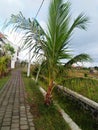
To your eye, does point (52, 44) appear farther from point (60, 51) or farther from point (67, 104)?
point (67, 104)

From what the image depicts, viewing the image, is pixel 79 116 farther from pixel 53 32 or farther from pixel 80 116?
pixel 53 32

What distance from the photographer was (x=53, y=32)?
717 cm

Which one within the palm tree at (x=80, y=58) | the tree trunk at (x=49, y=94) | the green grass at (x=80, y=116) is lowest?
the green grass at (x=80, y=116)

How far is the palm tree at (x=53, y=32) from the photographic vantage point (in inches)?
281

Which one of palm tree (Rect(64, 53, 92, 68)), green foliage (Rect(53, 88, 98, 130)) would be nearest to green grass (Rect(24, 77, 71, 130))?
green foliage (Rect(53, 88, 98, 130))

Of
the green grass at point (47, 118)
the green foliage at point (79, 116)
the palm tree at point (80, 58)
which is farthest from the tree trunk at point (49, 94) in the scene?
the palm tree at point (80, 58)

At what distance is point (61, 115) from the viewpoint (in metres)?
6.57

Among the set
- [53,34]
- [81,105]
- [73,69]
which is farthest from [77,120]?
[53,34]

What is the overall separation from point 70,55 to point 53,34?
0.83 m

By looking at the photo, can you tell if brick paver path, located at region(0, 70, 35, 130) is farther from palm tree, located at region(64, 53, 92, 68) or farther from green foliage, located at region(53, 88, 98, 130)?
palm tree, located at region(64, 53, 92, 68)

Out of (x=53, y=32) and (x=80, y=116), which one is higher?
(x=53, y=32)

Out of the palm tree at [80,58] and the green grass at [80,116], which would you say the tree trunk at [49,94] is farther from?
the palm tree at [80,58]

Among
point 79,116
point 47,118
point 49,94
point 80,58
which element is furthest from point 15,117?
point 80,58

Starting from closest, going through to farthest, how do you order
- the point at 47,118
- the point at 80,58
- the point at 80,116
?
1. the point at 47,118
2. the point at 80,116
3. the point at 80,58
